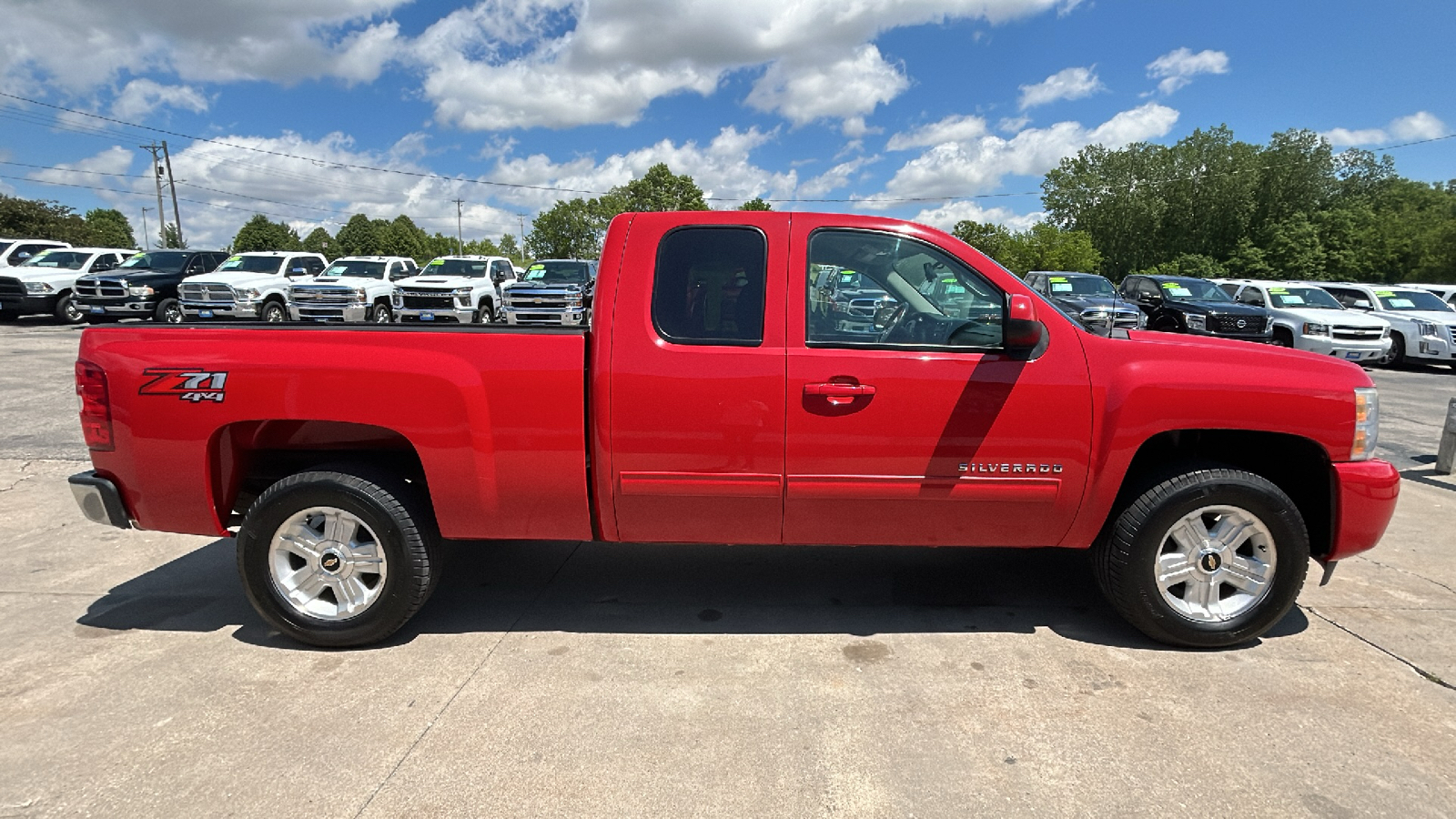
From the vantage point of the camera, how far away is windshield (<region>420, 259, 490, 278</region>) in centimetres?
1875

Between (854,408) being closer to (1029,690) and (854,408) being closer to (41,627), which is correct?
(1029,690)

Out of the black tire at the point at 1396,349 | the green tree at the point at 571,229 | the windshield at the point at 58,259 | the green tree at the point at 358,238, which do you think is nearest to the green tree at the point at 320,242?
the green tree at the point at 358,238

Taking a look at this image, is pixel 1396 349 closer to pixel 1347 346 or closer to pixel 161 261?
pixel 1347 346

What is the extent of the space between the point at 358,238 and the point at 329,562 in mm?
113895

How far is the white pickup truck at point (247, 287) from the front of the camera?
54.6ft

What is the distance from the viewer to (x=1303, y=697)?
10.2 feet

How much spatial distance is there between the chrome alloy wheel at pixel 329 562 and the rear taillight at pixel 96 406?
32.9 inches

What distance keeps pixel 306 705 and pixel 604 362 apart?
1.73 meters

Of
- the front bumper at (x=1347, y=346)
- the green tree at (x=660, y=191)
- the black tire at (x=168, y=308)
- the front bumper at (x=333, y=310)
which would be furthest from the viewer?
the green tree at (x=660, y=191)

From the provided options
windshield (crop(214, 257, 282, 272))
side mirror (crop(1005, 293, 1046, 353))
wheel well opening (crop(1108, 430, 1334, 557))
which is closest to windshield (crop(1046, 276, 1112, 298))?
wheel well opening (crop(1108, 430, 1334, 557))

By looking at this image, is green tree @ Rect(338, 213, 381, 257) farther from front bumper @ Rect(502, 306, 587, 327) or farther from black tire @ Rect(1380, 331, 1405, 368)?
black tire @ Rect(1380, 331, 1405, 368)

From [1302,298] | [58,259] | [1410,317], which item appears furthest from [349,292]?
[1410,317]

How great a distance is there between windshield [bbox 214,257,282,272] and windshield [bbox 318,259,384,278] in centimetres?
105

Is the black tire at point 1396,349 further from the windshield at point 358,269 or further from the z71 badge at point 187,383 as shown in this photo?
the windshield at point 358,269
